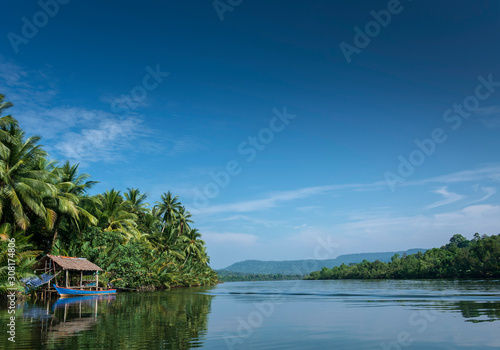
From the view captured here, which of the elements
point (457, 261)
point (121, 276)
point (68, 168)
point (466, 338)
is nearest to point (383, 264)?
point (457, 261)

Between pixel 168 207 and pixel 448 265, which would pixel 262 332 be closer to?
pixel 168 207

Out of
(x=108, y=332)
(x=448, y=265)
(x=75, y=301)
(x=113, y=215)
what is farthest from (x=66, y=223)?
(x=448, y=265)

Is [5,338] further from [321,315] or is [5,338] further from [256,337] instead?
[321,315]

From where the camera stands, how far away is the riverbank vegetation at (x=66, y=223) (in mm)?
21328

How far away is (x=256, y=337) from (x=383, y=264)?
339ft

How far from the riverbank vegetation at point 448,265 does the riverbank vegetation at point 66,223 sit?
5587cm

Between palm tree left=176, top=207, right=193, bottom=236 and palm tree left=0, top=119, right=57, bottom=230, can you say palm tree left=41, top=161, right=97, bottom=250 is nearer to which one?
palm tree left=0, top=119, right=57, bottom=230

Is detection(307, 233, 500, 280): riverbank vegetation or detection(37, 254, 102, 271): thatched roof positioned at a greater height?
detection(37, 254, 102, 271): thatched roof

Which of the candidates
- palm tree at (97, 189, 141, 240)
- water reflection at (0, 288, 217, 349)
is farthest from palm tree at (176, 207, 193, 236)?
water reflection at (0, 288, 217, 349)

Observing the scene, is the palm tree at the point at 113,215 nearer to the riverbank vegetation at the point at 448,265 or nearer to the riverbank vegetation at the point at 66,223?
the riverbank vegetation at the point at 66,223

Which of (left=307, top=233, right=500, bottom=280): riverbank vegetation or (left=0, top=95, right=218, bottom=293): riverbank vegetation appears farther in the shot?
(left=307, top=233, right=500, bottom=280): riverbank vegetation

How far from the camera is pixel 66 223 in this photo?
31969 millimetres

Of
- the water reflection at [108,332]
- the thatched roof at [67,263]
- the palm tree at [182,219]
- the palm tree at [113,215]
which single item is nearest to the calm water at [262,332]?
the water reflection at [108,332]

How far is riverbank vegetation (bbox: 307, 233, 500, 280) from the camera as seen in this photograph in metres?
67.6
